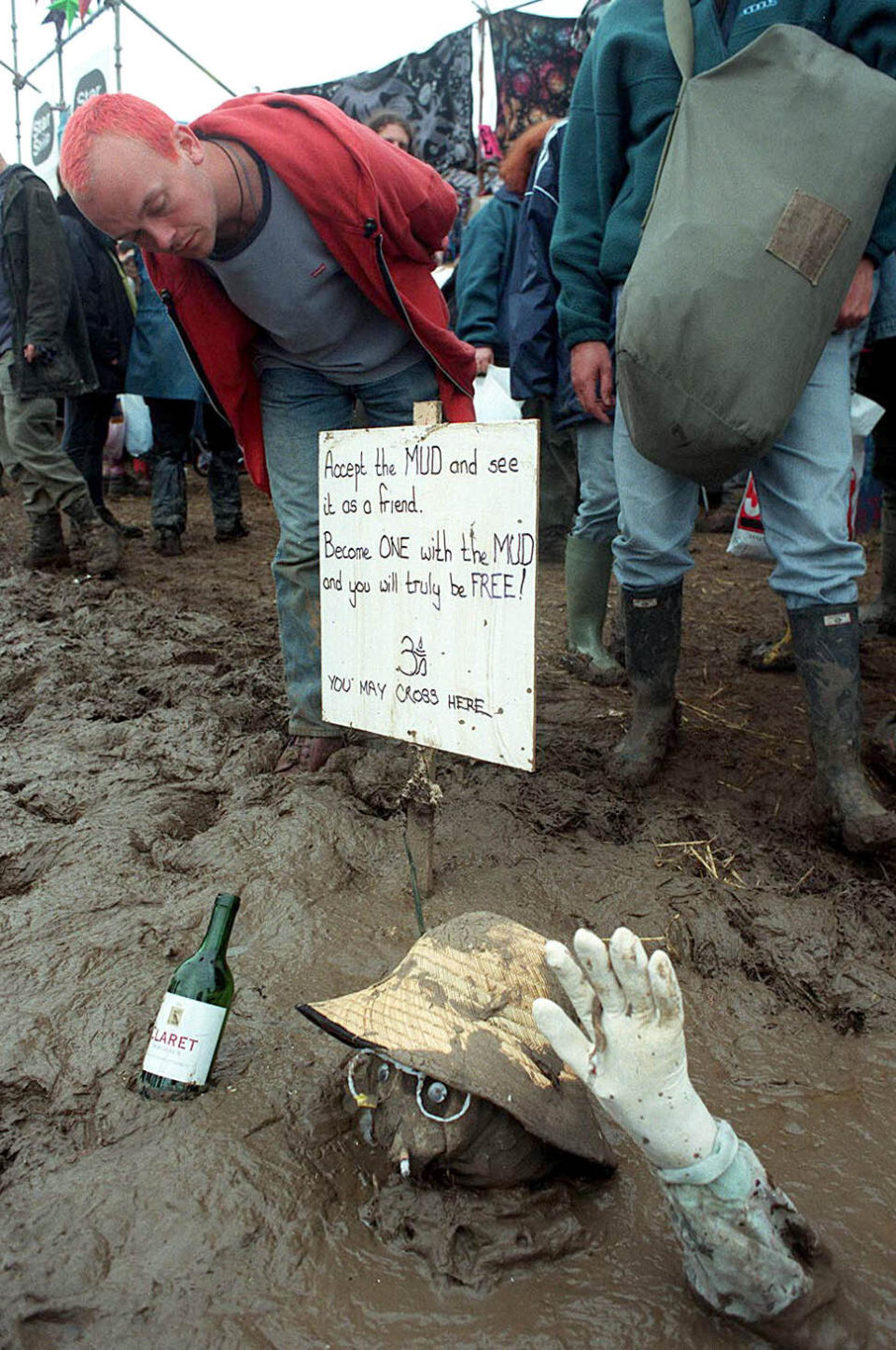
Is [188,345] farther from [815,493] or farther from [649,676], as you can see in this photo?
[815,493]

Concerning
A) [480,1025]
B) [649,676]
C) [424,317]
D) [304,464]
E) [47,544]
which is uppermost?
[424,317]

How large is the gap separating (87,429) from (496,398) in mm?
→ 2291

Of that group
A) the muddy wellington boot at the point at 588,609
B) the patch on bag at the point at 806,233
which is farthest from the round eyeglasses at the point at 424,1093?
the muddy wellington boot at the point at 588,609

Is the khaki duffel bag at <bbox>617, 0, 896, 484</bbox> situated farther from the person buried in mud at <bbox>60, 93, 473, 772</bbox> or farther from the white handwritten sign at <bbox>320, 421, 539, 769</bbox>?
the person buried in mud at <bbox>60, 93, 473, 772</bbox>

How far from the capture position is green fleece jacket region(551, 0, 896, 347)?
193cm

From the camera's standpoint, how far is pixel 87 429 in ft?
17.9

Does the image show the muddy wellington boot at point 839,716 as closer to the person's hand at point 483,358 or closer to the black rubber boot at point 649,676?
the black rubber boot at point 649,676

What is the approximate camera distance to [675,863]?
218 centimetres

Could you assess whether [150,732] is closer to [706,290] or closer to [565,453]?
[706,290]

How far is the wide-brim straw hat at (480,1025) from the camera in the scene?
132cm

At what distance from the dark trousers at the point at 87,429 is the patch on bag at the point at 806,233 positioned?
436 centimetres

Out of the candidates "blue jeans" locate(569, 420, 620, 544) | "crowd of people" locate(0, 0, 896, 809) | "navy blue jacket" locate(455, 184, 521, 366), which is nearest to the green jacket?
"navy blue jacket" locate(455, 184, 521, 366)

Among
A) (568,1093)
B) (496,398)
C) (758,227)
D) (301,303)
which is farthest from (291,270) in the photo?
(496,398)

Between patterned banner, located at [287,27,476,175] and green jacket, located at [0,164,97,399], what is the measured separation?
12.8 feet
